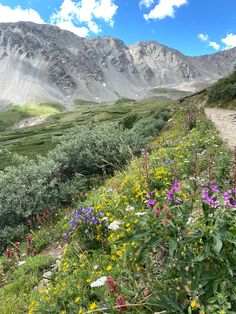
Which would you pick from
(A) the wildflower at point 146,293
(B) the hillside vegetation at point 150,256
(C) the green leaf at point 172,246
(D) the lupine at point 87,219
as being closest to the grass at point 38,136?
(B) the hillside vegetation at point 150,256

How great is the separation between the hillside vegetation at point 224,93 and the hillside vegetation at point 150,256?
18.2 meters

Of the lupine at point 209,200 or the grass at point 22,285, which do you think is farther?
the grass at point 22,285

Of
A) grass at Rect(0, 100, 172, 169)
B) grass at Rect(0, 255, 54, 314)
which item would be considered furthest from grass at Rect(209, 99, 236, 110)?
grass at Rect(0, 255, 54, 314)

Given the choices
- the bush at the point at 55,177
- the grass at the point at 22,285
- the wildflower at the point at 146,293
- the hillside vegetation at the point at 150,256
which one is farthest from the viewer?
the bush at the point at 55,177

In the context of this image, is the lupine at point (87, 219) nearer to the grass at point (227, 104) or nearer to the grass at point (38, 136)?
the grass at point (38, 136)

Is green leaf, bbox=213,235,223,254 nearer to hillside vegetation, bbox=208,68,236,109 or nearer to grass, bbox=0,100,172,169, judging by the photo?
grass, bbox=0,100,172,169

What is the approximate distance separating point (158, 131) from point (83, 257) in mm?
17927

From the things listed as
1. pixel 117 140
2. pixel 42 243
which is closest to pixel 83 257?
pixel 42 243

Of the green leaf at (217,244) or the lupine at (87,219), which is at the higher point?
the green leaf at (217,244)

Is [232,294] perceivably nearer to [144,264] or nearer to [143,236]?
[143,236]

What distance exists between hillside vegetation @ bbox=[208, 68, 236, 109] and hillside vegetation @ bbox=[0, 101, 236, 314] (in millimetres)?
18161

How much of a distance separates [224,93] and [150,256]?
26.3m

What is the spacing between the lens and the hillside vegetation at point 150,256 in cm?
293

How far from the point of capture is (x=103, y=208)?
705cm
